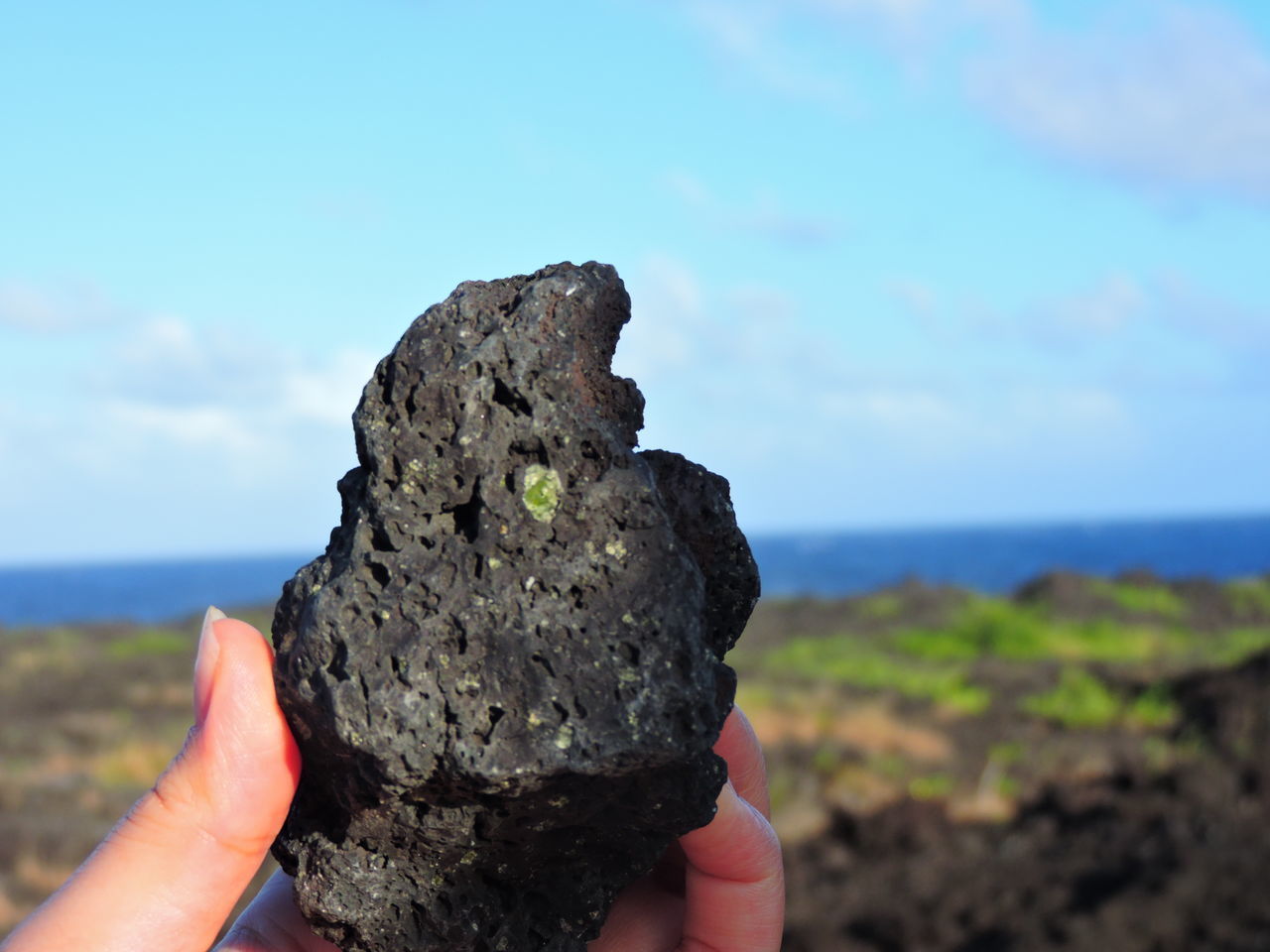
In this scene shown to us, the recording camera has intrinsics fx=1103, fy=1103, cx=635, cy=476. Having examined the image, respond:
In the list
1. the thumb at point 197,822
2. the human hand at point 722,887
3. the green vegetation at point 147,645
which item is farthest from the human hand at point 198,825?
the green vegetation at point 147,645

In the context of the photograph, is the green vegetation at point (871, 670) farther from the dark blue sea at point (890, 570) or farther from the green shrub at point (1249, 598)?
the dark blue sea at point (890, 570)

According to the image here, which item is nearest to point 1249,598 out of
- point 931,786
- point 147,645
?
point 931,786

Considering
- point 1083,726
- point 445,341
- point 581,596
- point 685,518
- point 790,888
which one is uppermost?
point 445,341

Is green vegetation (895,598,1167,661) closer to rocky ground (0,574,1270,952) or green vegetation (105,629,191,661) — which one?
rocky ground (0,574,1270,952)

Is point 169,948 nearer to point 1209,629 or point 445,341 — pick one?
point 445,341

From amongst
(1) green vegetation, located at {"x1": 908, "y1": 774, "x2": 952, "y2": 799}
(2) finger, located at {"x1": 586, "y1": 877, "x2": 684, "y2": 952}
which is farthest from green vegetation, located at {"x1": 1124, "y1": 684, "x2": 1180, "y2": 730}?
(2) finger, located at {"x1": 586, "y1": 877, "x2": 684, "y2": 952}

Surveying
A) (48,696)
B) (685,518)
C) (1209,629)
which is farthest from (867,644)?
(685,518)
